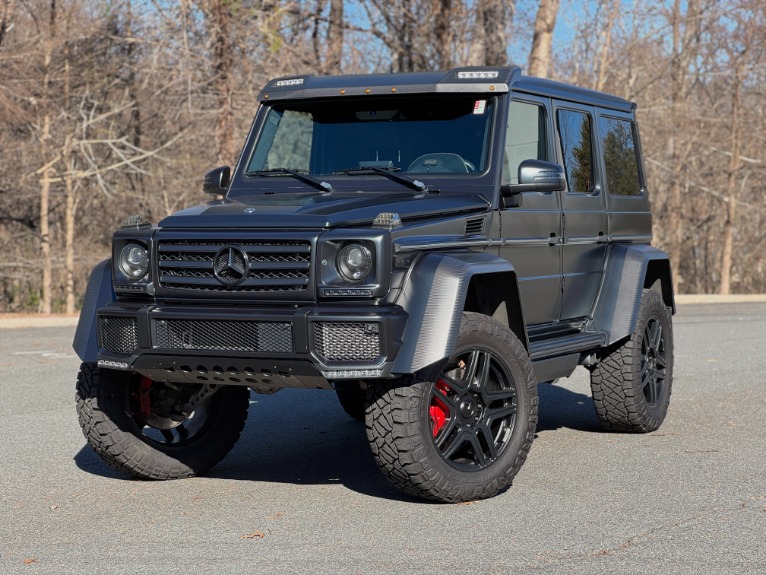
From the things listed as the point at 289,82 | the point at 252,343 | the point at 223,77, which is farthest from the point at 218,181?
the point at 223,77

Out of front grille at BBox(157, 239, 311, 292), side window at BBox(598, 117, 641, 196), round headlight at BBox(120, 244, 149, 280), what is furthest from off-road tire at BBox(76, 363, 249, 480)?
side window at BBox(598, 117, 641, 196)

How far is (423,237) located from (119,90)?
25482mm

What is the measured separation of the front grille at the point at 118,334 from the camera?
6295 millimetres

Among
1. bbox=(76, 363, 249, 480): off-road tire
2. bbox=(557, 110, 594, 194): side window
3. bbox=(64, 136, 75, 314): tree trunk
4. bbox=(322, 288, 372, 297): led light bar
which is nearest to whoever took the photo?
bbox=(322, 288, 372, 297): led light bar

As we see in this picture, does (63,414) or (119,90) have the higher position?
(119,90)

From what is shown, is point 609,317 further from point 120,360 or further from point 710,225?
point 710,225

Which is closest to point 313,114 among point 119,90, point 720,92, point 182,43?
point 182,43

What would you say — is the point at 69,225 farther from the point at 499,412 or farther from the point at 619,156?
the point at 499,412

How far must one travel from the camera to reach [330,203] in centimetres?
646

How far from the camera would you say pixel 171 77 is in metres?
26.7

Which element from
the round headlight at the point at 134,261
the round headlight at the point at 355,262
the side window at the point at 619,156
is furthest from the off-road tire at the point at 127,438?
the side window at the point at 619,156

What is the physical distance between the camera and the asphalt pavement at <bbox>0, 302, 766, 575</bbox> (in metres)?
5.23

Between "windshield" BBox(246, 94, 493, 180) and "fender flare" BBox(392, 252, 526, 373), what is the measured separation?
1.24 metres

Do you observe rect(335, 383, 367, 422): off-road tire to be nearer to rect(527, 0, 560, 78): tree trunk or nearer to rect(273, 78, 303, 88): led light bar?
rect(273, 78, 303, 88): led light bar
